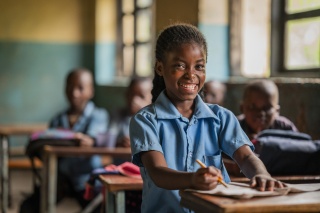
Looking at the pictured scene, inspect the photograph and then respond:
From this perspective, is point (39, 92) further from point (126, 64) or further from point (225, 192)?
point (225, 192)

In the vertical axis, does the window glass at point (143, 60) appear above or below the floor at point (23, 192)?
above

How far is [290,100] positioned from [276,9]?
875mm

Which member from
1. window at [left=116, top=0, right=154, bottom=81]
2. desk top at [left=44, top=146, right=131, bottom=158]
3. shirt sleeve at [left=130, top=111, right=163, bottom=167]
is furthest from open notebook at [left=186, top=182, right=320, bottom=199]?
window at [left=116, top=0, right=154, bottom=81]

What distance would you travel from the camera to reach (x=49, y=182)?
13.7 ft

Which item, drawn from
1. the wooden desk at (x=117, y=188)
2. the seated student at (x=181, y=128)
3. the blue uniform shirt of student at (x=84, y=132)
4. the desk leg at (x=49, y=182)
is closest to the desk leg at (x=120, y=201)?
the wooden desk at (x=117, y=188)

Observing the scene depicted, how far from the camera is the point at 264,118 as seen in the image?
337 centimetres

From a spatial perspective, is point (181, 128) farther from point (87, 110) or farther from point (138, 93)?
point (138, 93)

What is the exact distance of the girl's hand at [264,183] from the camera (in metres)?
1.93

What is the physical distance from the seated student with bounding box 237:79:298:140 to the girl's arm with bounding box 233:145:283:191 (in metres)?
1.11

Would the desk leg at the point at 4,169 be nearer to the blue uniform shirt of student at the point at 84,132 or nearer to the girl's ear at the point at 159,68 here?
the blue uniform shirt of student at the point at 84,132

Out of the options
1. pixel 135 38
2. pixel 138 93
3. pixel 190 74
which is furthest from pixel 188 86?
pixel 135 38

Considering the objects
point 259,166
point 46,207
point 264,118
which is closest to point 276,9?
point 264,118

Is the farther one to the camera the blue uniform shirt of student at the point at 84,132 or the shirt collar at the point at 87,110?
the shirt collar at the point at 87,110

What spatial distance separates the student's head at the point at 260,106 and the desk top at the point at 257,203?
1478 millimetres
